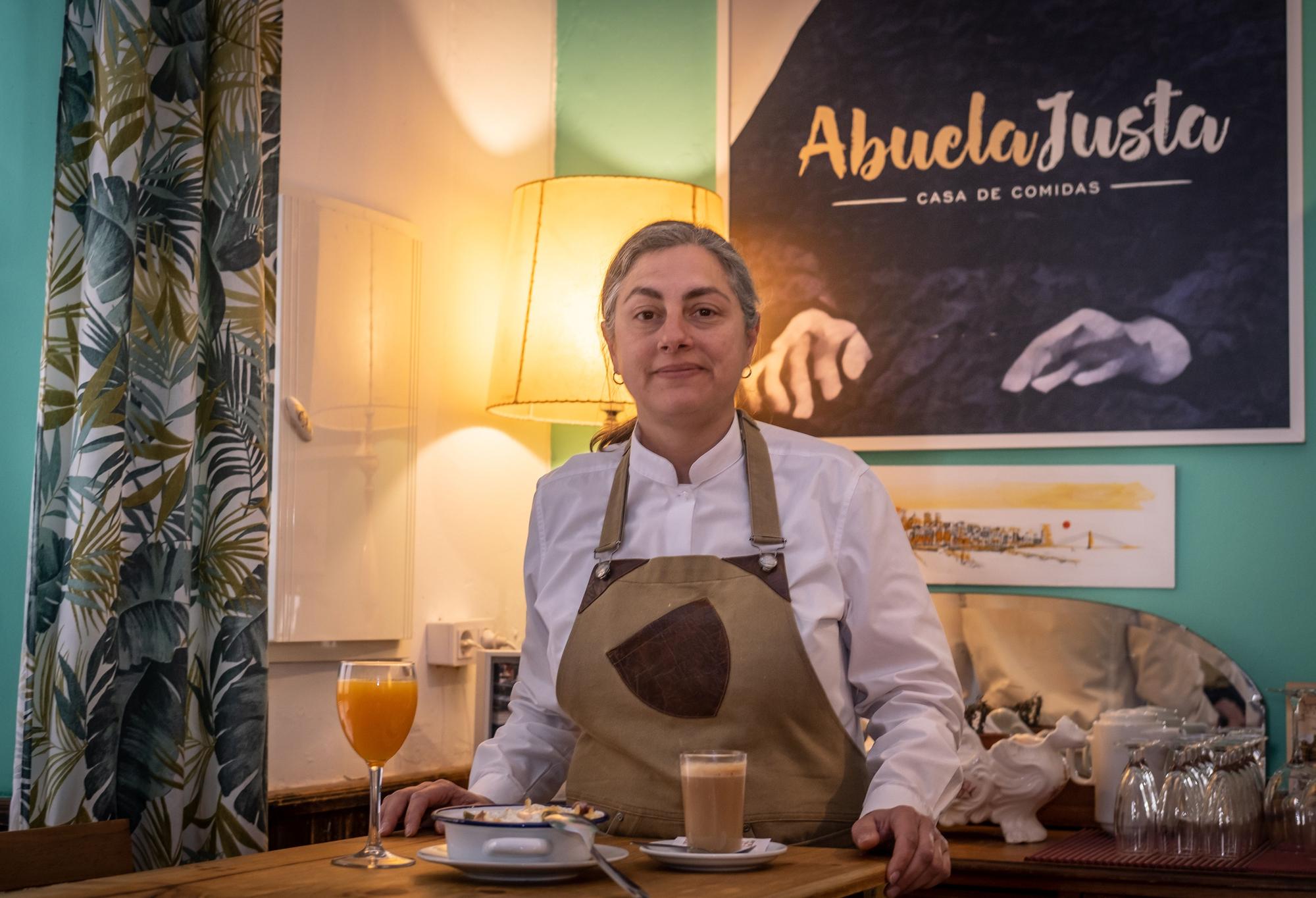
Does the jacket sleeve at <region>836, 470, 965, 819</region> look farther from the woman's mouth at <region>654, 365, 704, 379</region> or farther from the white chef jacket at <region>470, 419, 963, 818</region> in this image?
the woman's mouth at <region>654, 365, 704, 379</region>

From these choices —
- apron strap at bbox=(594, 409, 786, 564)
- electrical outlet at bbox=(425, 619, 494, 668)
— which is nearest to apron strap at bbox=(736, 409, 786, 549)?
apron strap at bbox=(594, 409, 786, 564)

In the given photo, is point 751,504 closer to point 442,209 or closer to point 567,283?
point 567,283

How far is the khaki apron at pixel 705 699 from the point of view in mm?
1663

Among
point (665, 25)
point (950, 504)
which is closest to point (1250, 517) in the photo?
point (950, 504)

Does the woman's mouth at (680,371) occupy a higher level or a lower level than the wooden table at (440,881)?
higher

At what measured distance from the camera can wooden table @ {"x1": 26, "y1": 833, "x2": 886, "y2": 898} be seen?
4.07 feet

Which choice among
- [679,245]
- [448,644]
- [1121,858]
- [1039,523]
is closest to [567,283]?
[448,644]

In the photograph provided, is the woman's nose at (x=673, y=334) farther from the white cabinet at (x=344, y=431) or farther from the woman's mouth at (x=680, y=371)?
the white cabinet at (x=344, y=431)

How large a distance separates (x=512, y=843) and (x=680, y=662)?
1.47 feet

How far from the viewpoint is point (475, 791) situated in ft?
5.82

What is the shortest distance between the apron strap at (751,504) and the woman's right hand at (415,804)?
0.34 metres

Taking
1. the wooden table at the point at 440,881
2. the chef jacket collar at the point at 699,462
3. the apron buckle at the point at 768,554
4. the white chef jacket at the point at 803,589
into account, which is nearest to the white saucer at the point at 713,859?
the wooden table at the point at 440,881

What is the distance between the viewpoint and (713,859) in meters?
1.35

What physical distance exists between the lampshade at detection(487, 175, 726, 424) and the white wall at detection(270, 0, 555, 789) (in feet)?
0.52
